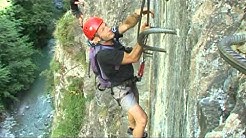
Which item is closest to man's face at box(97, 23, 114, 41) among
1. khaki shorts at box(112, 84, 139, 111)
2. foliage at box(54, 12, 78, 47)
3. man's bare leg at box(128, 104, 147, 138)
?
khaki shorts at box(112, 84, 139, 111)

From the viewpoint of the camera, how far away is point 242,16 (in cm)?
468

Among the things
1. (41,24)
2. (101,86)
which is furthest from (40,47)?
(101,86)

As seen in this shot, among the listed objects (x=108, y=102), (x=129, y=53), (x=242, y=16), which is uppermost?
(x=242, y=16)

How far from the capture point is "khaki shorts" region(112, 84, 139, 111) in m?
7.35

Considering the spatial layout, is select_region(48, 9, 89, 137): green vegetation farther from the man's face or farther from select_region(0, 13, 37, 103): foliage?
the man's face

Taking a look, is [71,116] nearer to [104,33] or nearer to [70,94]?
[70,94]

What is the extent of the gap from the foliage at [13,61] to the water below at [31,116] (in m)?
0.62

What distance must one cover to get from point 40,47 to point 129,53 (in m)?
26.3

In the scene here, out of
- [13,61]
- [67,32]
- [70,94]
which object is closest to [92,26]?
[70,94]

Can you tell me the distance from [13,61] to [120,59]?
22.5 meters

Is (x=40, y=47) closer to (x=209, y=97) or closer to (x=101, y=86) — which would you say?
(x=101, y=86)

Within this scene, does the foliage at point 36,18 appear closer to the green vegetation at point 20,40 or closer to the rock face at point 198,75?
the green vegetation at point 20,40

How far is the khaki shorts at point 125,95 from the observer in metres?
7.35

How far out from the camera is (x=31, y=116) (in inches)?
1009
